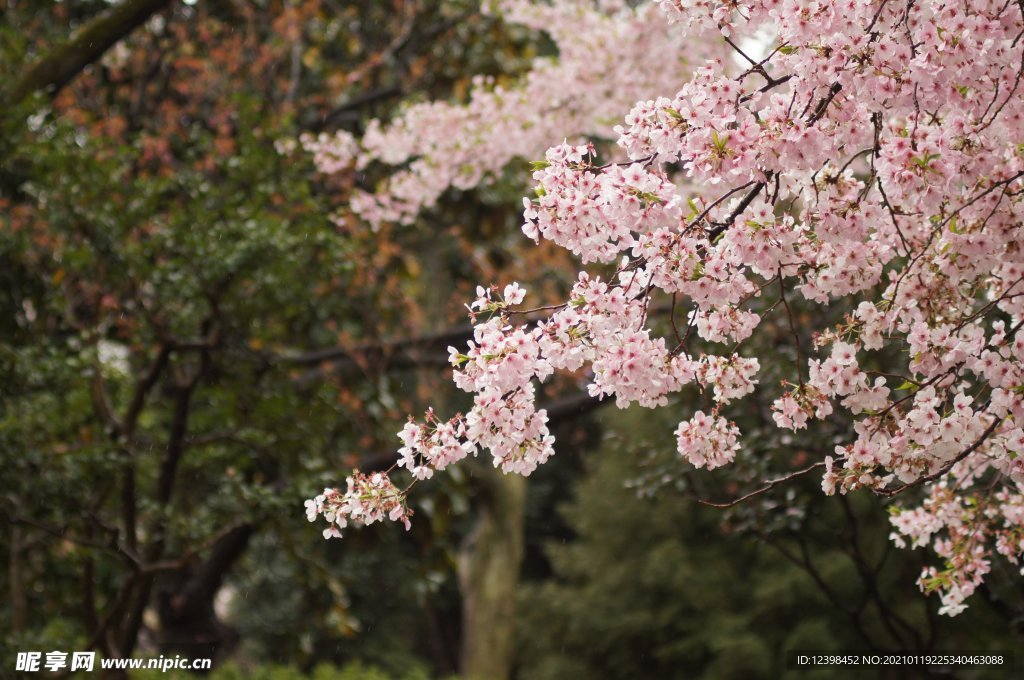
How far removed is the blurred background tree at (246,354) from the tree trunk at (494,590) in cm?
3

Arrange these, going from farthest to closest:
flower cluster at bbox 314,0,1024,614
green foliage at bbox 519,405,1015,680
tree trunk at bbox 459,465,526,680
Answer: green foliage at bbox 519,405,1015,680, tree trunk at bbox 459,465,526,680, flower cluster at bbox 314,0,1024,614

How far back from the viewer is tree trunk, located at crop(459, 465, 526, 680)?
31.1 ft

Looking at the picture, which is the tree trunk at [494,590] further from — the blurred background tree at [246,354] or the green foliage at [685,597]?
the green foliage at [685,597]

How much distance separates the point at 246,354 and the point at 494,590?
517 cm

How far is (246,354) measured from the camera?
16.7 feet

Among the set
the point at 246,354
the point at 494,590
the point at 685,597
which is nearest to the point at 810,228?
the point at 246,354

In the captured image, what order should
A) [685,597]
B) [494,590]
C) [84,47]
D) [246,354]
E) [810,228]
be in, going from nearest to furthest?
[810,228] → [84,47] → [246,354] → [494,590] → [685,597]

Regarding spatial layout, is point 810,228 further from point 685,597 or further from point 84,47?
point 685,597

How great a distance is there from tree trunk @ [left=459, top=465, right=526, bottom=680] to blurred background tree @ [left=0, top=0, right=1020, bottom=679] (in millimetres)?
30

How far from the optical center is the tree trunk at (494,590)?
9.46 m

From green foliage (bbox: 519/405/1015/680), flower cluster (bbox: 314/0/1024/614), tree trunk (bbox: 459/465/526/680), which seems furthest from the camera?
green foliage (bbox: 519/405/1015/680)

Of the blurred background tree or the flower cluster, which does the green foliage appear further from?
the flower cluster

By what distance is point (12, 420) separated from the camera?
14.7 feet

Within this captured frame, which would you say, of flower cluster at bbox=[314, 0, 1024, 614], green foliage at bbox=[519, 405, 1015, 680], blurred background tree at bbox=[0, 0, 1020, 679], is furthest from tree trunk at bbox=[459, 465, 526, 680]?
flower cluster at bbox=[314, 0, 1024, 614]
